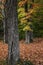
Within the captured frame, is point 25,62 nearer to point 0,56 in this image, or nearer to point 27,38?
point 0,56

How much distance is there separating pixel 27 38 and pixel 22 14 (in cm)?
341

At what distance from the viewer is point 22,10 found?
19438 mm

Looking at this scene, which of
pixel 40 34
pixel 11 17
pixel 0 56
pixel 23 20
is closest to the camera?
pixel 11 17

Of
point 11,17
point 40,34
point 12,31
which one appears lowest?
point 40,34

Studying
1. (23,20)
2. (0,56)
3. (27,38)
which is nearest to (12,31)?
(0,56)

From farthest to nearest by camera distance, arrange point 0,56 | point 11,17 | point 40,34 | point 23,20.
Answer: point 40,34, point 23,20, point 0,56, point 11,17

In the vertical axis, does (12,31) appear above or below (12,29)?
below

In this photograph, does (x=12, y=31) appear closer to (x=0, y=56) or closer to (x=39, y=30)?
(x=0, y=56)

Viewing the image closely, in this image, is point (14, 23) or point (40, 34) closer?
point (14, 23)

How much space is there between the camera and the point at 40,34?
26719mm

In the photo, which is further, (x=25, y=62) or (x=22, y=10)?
(x=22, y=10)

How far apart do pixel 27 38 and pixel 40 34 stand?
548 centimetres

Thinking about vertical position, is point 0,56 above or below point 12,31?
below

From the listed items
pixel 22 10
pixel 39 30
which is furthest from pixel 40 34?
pixel 22 10
